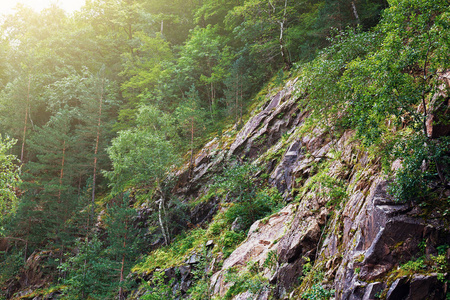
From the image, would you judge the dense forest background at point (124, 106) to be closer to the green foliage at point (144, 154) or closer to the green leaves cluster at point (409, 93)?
the green foliage at point (144, 154)

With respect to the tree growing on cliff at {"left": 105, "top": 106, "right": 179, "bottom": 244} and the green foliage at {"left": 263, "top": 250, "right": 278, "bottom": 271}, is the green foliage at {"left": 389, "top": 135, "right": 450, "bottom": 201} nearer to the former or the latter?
the green foliage at {"left": 263, "top": 250, "right": 278, "bottom": 271}

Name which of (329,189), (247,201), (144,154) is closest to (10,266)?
(144,154)

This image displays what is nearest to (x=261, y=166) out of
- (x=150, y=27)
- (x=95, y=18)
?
(x=150, y=27)

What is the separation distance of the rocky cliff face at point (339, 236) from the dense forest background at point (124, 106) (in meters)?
3.23

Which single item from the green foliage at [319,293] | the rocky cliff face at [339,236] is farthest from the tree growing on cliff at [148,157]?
the green foliage at [319,293]

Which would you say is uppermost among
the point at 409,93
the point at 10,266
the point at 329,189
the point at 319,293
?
the point at 409,93

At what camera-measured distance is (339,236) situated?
7.04 meters

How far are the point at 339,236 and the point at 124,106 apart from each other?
27042mm

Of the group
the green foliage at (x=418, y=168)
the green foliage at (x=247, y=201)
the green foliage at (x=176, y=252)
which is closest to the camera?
the green foliage at (x=418, y=168)

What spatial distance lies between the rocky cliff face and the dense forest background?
3.23 metres

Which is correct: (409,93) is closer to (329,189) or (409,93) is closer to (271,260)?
(329,189)

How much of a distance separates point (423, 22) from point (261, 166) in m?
10.6

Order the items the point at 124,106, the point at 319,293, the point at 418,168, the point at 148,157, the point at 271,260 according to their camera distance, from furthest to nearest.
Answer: the point at 124,106 → the point at 148,157 → the point at 271,260 → the point at 319,293 → the point at 418,168

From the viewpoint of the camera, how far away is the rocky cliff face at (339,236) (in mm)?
5125
